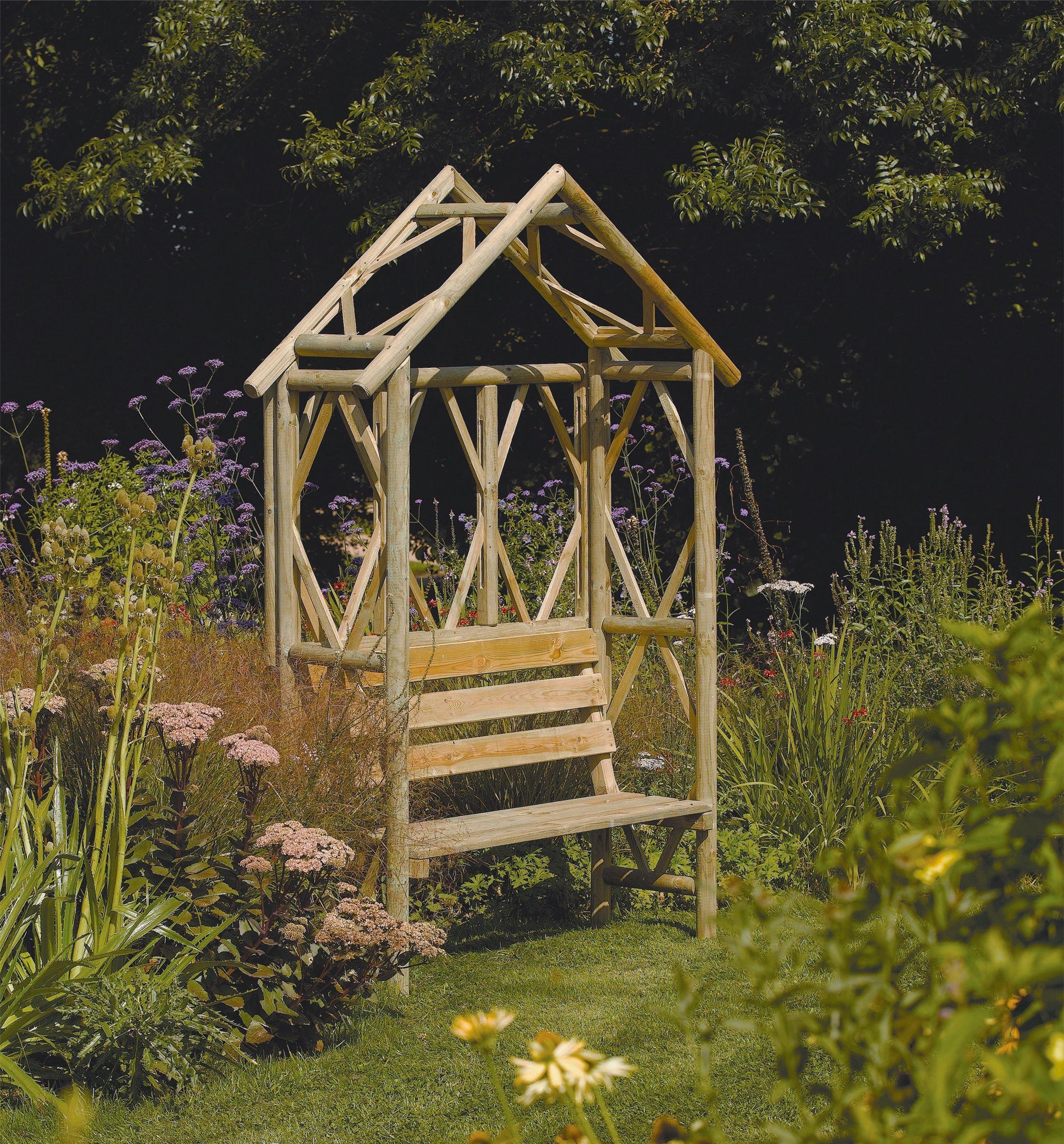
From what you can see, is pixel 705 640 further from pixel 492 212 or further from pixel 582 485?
pixel 492 212

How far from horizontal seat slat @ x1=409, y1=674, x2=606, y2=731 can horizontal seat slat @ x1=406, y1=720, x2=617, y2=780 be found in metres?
0.08

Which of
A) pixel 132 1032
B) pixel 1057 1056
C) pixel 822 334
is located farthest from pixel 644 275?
pixel 822 334

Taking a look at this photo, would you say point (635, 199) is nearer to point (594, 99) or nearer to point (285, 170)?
point (594, 99)


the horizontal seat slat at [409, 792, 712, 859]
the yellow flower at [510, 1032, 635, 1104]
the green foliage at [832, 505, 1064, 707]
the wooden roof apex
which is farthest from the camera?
the green foliage at [832, 505, 1064, 707]

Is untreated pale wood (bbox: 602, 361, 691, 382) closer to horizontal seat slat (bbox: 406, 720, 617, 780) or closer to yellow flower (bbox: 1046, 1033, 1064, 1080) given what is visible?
horizontal seat slat (bbox: 406, 720, 617, 780)

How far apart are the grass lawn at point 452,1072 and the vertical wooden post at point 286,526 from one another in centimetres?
126

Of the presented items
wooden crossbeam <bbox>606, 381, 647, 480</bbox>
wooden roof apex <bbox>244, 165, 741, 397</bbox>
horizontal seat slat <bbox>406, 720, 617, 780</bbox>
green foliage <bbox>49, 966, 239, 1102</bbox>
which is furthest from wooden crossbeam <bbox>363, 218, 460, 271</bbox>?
green foliage <bbox>49, 966, 239, 1102</bbox>

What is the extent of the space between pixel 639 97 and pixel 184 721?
23.6 ft

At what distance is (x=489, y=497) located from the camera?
17.6ft

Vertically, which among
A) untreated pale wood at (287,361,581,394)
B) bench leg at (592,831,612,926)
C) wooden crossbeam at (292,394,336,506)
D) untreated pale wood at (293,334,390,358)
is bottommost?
bench leg at (592,831,612,926)

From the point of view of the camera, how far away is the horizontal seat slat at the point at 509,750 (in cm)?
492

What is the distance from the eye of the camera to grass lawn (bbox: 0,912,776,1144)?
139 inches

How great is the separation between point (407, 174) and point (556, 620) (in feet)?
16.7

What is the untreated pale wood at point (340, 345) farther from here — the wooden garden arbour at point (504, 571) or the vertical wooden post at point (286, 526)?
the vertical wooden post at point (286, 526)
